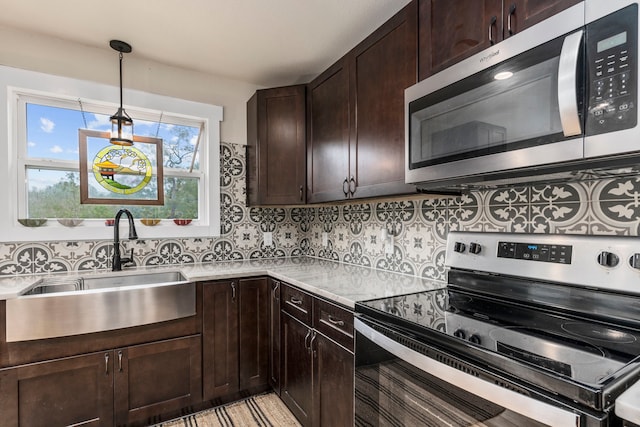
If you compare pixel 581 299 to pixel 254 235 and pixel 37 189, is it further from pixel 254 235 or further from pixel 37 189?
pixel 37 189

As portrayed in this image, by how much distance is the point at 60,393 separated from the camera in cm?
164

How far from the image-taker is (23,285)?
66.1 inches

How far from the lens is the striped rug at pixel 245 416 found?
1.90 m

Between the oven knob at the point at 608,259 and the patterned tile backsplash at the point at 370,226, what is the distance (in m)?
0.15

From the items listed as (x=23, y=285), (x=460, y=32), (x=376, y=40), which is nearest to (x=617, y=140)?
(x=460, y=32)

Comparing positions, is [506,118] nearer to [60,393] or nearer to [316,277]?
[316,277]

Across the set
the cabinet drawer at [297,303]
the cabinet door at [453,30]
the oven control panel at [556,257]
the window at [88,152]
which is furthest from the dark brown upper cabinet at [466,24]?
the window at [88,152]

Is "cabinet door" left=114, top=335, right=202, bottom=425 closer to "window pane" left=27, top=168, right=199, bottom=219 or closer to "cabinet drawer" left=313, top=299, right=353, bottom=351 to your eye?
"cabinet drawer" left=313, top=299, right=353, bottom=351

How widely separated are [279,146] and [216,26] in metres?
0.86

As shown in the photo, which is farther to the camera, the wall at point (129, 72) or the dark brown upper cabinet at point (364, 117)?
the wall at point (129, 72)

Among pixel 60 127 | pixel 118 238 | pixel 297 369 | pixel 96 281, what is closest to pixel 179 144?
pixel 60 127

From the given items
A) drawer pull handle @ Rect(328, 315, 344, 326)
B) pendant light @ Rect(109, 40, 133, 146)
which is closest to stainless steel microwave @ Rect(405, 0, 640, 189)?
drawer pull handle @ Rect(328, 315, 344, 326)

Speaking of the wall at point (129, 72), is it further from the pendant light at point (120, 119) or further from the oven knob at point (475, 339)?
the oven knob at point (475, 339)

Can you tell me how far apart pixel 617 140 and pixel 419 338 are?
29.0 inches
